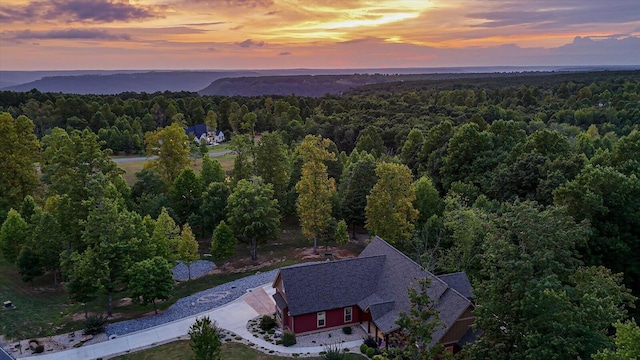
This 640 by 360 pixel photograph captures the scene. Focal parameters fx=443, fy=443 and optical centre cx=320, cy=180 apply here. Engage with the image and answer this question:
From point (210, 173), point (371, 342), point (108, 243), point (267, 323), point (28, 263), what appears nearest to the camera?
point (371, 342)

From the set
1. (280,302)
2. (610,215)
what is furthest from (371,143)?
(280,302)

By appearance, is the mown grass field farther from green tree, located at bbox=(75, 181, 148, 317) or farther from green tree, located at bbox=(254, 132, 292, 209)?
green tree, located at bbox=(75, 181, 148, 317)

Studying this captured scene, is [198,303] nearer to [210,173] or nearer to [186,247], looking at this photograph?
[186,247]

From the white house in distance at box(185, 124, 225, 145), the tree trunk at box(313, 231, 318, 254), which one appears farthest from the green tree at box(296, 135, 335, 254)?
the white house in distance at box(185, 124, 225, 145)

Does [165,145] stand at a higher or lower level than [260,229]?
higher

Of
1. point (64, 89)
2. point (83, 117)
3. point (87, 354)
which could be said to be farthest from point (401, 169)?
point (64, 89)

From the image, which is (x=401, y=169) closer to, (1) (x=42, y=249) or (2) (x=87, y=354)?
(2) (x=87, y=354)
